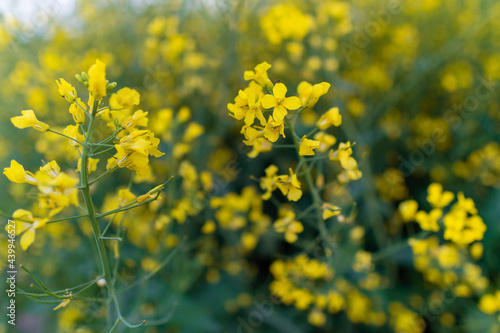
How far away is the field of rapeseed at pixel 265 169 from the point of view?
1.58m

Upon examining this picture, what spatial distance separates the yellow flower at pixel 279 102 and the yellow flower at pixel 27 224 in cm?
52

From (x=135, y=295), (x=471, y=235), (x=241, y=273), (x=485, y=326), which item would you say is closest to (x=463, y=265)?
(x=485, y=326)

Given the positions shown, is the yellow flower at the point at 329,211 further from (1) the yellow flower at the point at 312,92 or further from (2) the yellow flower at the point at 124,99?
(2) the yellow flower at the point at 124,99

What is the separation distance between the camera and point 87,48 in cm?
263

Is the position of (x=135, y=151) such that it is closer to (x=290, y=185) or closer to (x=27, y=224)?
(x=27, y=224)

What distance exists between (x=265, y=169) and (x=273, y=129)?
0.56m

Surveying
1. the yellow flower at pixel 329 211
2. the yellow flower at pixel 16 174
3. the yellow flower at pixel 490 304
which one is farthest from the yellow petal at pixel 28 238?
the yellow flower at pixel 490 304

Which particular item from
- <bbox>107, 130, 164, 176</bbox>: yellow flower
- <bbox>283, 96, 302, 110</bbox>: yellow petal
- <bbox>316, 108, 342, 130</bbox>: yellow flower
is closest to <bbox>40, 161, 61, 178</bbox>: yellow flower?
<bbox>107, 130, 164, 176</bbox>: yellow flower

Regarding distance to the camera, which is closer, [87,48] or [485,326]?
[485,326]

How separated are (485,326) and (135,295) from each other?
5.27ft

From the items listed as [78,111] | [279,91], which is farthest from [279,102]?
[78,111]

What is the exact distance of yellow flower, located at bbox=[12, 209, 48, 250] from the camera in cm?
72

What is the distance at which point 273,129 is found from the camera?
0.84 m

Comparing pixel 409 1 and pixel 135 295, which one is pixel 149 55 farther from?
pixel 409 1
